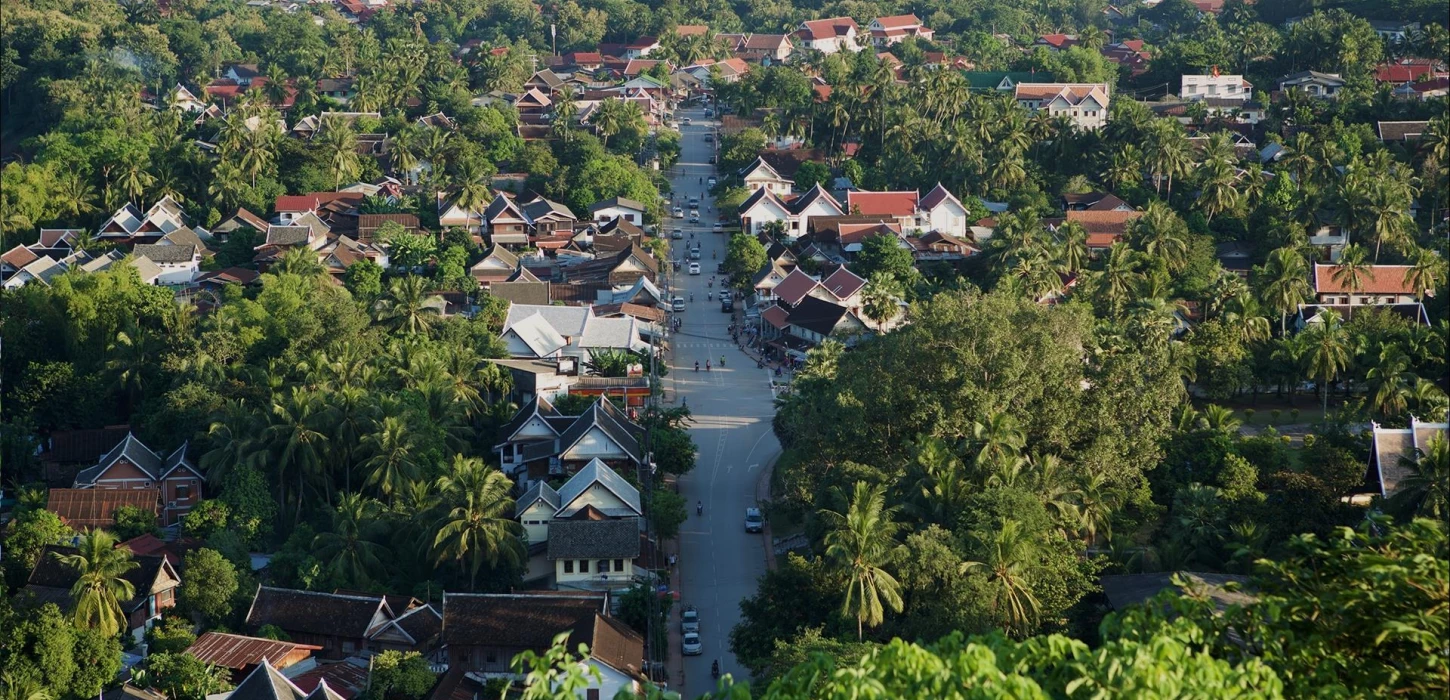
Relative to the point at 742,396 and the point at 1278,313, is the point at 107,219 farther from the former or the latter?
the point at 1278,313

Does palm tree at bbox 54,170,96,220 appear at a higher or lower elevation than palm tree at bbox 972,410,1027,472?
lower

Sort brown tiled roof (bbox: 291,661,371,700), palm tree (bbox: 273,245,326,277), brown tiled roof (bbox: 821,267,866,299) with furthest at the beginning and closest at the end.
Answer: palm tree (bbox: 273,245,326,277), brown tiled roof (bbox: 821,267,866,299), brown tiled roof (bbox: 291,661,371,700)

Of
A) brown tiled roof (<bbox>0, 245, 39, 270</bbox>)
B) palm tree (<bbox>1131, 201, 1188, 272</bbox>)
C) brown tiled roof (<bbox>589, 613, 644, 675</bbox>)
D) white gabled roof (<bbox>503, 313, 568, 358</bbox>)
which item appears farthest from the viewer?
brown tiled roof (<bbox>0, 245, 39, 270</bbox>)

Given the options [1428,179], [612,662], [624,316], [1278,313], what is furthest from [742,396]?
[1428,179]

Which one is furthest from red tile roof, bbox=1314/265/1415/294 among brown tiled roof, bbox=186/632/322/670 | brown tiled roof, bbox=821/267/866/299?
brown tiled roof, bbox=186/632/322/670

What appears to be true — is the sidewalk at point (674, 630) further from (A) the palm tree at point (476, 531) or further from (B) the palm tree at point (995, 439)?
(B) the palm tree at point (995, 439)

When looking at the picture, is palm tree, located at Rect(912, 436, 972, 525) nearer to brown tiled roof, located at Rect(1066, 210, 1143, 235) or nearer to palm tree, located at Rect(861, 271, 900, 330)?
palm tree, located at Rect(861, 271, 900, 330)
